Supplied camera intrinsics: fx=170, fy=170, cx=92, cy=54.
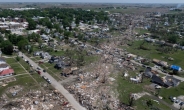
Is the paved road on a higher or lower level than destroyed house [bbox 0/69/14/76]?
lower

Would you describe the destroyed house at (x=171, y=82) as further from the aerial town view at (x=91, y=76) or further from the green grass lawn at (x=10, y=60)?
the green grass lawn at (x=10, y=60)

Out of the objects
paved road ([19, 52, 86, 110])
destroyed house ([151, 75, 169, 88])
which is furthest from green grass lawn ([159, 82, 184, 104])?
paved road ([19, 52, 86, 110])

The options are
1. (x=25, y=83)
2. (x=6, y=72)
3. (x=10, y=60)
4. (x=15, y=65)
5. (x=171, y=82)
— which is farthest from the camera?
(x=10, y=60)

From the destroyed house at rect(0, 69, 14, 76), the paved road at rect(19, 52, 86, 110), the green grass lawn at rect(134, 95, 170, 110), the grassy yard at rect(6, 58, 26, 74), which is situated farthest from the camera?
the grassy yard at rect(6, 58, 26, 74)

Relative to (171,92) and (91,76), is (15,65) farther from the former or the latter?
(171,92)

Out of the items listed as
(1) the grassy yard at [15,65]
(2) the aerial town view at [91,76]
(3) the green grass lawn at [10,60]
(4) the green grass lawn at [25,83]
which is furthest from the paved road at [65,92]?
(3) the green grass lawn at [10,60]

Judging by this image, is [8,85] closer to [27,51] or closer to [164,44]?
[27,51]

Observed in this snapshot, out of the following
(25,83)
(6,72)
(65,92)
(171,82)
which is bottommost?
(65,92)

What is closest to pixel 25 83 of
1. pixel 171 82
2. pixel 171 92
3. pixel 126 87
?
pixel 126 87

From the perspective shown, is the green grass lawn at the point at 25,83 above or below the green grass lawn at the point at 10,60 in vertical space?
below

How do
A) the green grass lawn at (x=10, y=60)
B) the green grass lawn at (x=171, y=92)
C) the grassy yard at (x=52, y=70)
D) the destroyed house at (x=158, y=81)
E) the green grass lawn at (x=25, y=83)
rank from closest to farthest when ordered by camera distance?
the green grass lawn at (x=171, y=92) → the green grass lawn at (x=25, y=83) → the destroyed house at (x=158, y=81) → the grassy yard at (x=52, y=70) → the green grass lawn at (x=10, y=60)

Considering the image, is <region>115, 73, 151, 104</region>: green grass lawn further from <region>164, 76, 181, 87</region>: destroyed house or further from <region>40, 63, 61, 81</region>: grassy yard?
<region>40, 63, 61, 81</region>: grassy yard

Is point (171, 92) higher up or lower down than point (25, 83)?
lower down

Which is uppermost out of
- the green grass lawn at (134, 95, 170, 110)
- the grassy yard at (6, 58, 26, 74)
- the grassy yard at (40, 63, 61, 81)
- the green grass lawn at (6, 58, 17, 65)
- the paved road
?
the green grass lawn at (6, 58, 17, 65)
